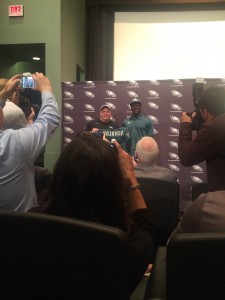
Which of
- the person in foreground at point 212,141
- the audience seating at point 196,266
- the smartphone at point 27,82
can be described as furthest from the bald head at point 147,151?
the audience seating at point 196,266

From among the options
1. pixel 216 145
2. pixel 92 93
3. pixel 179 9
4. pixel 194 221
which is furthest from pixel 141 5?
pixel 194 221

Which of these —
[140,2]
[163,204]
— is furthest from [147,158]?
[140,2]

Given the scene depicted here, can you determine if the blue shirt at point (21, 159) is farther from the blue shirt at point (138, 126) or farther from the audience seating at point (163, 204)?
the blue shirt at point (138, 126)

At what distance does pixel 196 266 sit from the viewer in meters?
0.84

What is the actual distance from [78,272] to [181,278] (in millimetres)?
234

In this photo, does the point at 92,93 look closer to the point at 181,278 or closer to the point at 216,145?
the point at 216,145

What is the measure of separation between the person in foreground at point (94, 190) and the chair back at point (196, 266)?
138 mm

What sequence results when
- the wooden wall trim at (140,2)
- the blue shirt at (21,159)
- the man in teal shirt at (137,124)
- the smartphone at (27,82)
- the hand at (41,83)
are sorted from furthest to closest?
the wooden wall trim at (140,2), the man in teal shirt at (137,124), the smartphone at (27,82), the hand at (41,83), the blue shirt at (21,159)

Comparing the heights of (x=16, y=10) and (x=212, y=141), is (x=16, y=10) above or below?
above

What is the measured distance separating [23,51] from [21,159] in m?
4.72

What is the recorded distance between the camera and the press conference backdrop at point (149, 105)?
17.8ft

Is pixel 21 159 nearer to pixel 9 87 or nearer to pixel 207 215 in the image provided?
pixel 9 87

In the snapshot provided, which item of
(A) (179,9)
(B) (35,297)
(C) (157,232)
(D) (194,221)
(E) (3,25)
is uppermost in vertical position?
(A) (179,9)

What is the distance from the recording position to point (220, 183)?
1897mm
